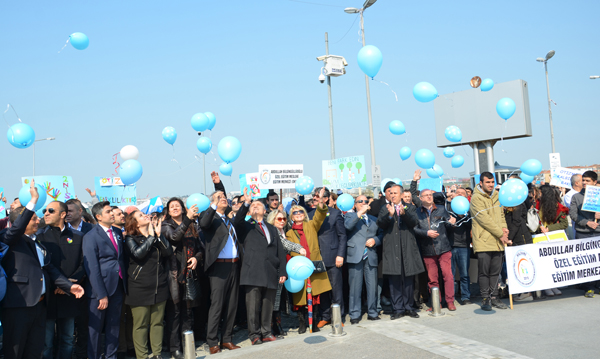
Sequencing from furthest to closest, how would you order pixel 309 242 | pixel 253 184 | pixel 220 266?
1. pixel 253 184
2. pixel 309 242
3. pixel 220 266

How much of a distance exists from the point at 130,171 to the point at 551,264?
829cm

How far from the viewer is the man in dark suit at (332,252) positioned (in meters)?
7.60

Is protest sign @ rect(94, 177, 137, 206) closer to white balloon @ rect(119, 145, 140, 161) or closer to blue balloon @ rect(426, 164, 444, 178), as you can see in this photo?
white balloon @ rect(119, 145, 140, 161)

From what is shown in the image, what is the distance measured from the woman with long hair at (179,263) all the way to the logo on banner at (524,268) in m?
5.11

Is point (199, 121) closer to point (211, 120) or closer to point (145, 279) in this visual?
point (211, 120)

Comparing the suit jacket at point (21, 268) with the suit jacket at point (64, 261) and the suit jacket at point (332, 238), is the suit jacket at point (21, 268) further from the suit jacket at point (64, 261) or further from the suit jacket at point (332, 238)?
the suit jacket at point (332, 238)

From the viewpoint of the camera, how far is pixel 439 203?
8781mm

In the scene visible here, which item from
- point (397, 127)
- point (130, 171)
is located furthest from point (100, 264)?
point (397, 127)

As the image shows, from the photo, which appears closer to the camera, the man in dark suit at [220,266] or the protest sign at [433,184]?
the man in dark suit at [220,266]

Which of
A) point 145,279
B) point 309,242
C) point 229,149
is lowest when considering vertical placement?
point 145,279

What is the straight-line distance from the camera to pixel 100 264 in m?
5.79

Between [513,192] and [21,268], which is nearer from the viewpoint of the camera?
[21,268]

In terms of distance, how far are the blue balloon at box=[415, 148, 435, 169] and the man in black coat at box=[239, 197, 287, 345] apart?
4783 millimetres

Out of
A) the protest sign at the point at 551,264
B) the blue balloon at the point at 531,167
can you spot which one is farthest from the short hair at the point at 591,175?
the blue balloon at the point at 531,167
